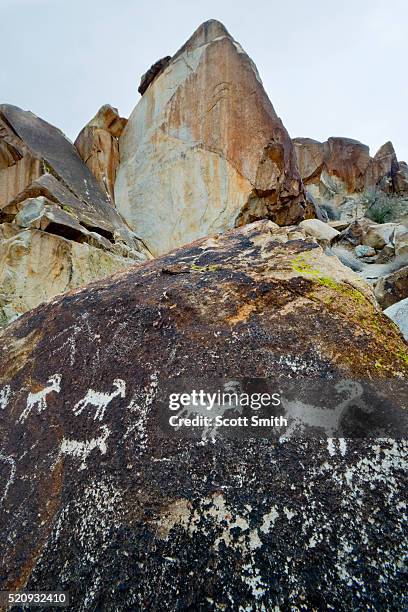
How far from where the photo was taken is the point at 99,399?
1.58 metres

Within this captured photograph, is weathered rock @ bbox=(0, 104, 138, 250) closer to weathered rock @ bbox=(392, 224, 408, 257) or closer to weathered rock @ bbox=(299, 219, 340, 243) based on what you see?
weathered rock @ bbox=(299, 219, 340, 243)

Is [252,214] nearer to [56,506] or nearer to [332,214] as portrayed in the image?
[56,506]

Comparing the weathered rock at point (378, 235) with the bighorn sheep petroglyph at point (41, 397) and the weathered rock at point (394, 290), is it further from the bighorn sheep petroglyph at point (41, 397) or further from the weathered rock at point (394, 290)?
the bighorn sheep petroglyph at point (41, 397)

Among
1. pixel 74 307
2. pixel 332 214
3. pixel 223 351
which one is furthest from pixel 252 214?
pixel 332 214

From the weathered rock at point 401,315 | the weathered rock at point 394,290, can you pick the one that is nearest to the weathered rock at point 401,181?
the weathered rock at point 394,290

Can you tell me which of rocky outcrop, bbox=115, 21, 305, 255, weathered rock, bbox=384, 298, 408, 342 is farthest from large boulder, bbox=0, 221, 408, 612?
rocky outcrop, bbox=115, 21, 305, 255

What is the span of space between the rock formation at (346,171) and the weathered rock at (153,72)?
471 inches

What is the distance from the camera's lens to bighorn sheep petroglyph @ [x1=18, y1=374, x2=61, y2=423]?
1698 mm

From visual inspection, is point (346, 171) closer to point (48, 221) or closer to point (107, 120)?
point (107, 120)

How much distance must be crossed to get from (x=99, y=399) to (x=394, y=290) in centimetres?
432

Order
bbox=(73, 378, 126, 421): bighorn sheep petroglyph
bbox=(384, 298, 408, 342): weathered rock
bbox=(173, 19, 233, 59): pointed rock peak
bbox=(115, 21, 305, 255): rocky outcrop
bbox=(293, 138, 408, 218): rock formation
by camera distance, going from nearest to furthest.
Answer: bbox=(73, 378, 126, 421): bighorn sheep petroglyph < bbox=(384, 298, 408, 342): weathered rock < bbox=(115, 21, 305, 255): rocky outcrop < bbox=(173, 19, 233, 59): pointed rock peak < bbox=(293, 138, 408, 218): rock formation

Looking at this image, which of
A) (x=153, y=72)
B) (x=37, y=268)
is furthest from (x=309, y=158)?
(x=37, y=268)

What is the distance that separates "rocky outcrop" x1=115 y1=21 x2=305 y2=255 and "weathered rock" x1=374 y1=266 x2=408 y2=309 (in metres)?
2.13

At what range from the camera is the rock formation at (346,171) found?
17.8 m
